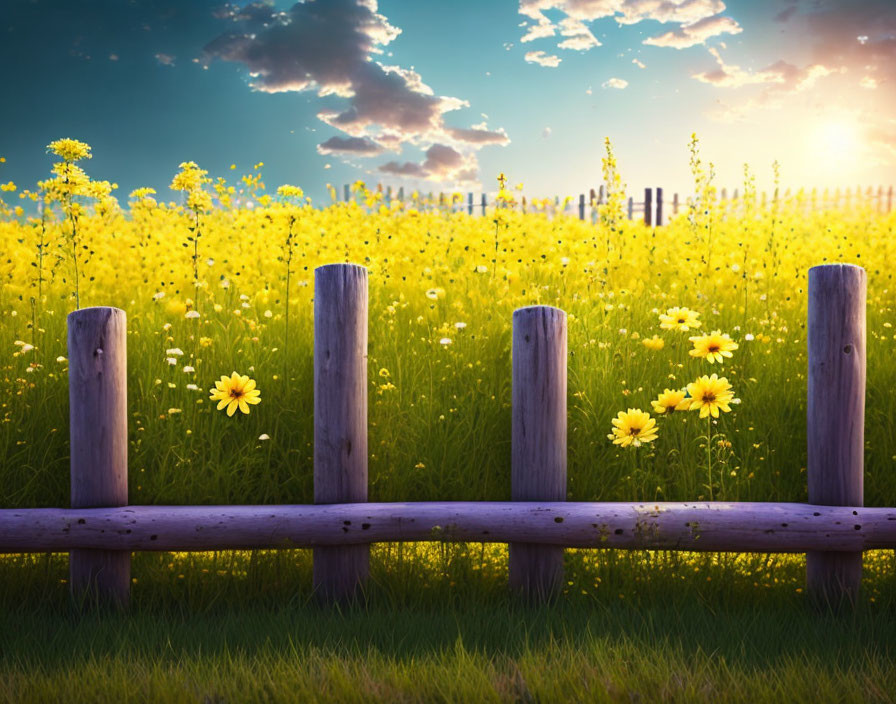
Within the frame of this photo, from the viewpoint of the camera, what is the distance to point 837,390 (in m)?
3.79

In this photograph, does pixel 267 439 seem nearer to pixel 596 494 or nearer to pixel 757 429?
pixel 596 494

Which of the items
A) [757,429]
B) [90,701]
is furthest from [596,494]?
[90,701]

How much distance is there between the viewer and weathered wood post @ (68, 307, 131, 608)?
3723mm

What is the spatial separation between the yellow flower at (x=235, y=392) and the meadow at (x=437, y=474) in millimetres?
187

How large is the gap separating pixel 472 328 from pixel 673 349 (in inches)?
47.1

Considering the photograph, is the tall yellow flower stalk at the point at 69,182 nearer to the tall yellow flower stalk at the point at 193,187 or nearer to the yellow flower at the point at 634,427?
the tall yellow flower stalk at the point at 193,187

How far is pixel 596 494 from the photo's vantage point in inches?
161

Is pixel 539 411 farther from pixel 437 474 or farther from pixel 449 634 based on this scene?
pixel 449 634

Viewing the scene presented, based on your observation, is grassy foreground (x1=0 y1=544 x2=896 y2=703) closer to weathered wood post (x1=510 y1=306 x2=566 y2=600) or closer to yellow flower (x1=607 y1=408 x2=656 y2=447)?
weathered wood post (x1=510 y1=306 x2=566 y2=600)

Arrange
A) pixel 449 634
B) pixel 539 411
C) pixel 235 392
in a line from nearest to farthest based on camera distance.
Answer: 1. pixel 449 634
2. pixel 539 411
3. pixel 235 392

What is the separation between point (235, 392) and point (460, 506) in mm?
1257

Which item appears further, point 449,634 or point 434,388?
point 434,388

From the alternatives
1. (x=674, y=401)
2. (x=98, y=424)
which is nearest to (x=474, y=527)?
(x=674, y=401)

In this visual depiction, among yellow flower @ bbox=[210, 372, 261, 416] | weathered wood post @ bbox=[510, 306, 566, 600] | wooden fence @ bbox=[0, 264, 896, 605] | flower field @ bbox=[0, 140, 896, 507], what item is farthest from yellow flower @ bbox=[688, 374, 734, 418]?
yellow flower @ bbox=[210, 372, 261, 416]
